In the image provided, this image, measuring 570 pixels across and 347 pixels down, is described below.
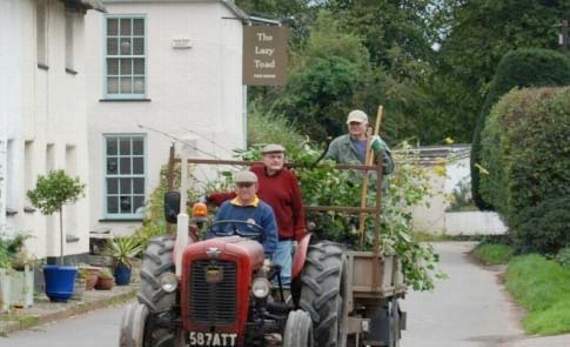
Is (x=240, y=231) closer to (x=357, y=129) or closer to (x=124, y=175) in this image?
(x=357, y=129)

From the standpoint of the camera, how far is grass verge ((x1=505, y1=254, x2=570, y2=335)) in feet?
76.6

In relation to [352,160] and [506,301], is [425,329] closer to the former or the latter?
[506,301]

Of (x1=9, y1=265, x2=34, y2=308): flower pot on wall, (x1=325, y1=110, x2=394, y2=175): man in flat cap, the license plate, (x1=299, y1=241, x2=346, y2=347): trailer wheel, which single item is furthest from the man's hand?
(x1=9, y1=265, x2=34, y2=308): flower pot on wall

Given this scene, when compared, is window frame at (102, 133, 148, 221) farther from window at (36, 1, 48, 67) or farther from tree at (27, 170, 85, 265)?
tree at (27, 170, 85, 265)

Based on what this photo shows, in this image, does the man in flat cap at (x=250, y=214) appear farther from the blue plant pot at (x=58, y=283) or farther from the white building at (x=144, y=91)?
the white building at (x=144, y=91)

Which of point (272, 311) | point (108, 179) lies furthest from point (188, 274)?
A: point (108, 179)

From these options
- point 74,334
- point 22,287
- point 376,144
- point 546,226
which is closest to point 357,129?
point 376,144

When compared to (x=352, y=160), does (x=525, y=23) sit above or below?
above

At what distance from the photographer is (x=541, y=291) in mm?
29047

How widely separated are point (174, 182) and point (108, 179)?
28185 millimetres

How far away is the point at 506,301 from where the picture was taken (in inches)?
1226

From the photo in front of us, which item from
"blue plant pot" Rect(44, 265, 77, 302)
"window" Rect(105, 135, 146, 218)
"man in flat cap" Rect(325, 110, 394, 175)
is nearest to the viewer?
"man in flat cap" Rect(325, 110, 394, 175)

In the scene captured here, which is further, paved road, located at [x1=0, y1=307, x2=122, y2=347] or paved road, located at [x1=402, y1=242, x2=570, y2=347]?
paved road, located at [x1=402, y1=242, x2=570, y2=347]

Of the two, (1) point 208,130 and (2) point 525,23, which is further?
(2) point 525,23
